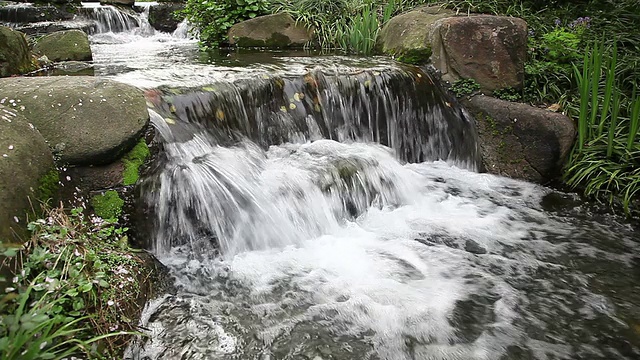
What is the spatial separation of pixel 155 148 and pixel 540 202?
3488 mm

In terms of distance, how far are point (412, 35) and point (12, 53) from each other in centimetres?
464

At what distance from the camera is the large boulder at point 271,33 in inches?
282

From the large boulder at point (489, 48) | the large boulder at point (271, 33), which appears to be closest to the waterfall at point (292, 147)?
the large boulder at point (489, 48)

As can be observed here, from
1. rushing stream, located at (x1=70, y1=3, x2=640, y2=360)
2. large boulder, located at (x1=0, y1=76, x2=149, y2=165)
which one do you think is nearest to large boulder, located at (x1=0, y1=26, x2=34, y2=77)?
rushing stream, located at (x1=70, y1=3, x2=640, y2=360)

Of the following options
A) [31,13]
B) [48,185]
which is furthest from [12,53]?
[31,13]

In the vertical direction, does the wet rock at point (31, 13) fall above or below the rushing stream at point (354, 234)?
above

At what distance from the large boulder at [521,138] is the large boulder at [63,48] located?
4888mm

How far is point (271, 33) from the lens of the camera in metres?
7.16

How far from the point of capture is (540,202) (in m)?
4.05

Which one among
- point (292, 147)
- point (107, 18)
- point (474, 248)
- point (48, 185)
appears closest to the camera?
point (48, 185)

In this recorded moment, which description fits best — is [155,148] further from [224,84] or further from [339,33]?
[339,33]

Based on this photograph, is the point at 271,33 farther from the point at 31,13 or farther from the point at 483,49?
the point at 31,13

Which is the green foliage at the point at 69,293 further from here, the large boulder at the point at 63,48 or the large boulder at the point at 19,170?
the large boulder at the point at 63,48

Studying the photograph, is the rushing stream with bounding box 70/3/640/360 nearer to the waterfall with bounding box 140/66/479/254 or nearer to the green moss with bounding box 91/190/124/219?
the waterfall with bounding box 140/66/479/254
